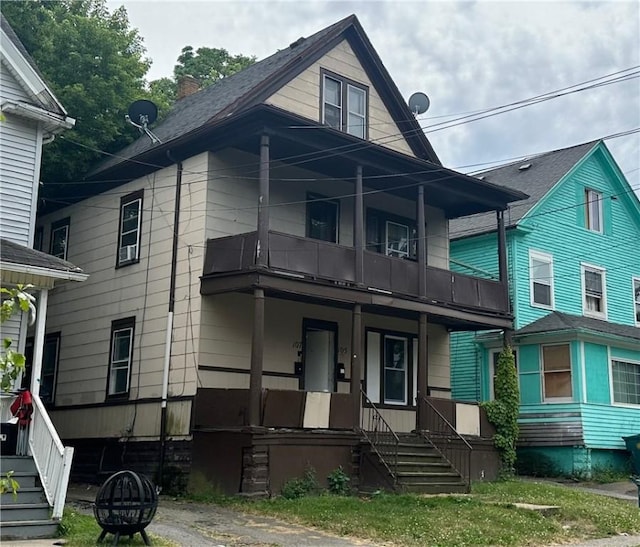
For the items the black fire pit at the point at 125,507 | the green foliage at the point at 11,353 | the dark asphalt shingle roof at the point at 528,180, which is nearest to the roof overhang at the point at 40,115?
the black fire pit at the point at 125,507

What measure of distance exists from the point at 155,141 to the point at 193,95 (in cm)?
445

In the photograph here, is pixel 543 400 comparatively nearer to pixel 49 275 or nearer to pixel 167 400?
pixel 167 400

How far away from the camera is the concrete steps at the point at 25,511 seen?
428 inches

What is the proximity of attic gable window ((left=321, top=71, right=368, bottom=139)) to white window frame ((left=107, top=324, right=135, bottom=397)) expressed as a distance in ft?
22.7

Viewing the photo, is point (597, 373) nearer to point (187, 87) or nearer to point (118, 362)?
point (118, 362)

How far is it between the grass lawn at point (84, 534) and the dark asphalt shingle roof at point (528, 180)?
58.9 feet

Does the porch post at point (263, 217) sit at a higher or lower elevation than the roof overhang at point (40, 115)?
lower

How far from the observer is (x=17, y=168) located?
1584 centimetres

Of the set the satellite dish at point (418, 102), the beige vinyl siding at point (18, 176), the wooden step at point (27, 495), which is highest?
the satellite dish at point (418, 102)

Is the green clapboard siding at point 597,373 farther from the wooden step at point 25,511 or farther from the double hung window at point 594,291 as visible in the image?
the wooden step at point 25,511

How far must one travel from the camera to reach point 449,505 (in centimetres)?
1466

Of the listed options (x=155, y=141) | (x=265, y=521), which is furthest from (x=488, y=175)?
(x=265, y=521)

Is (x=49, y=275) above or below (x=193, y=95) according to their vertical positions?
below

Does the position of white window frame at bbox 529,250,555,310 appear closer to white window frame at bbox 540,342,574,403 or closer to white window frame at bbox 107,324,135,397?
white window frame at bbox 540,342,574,403
